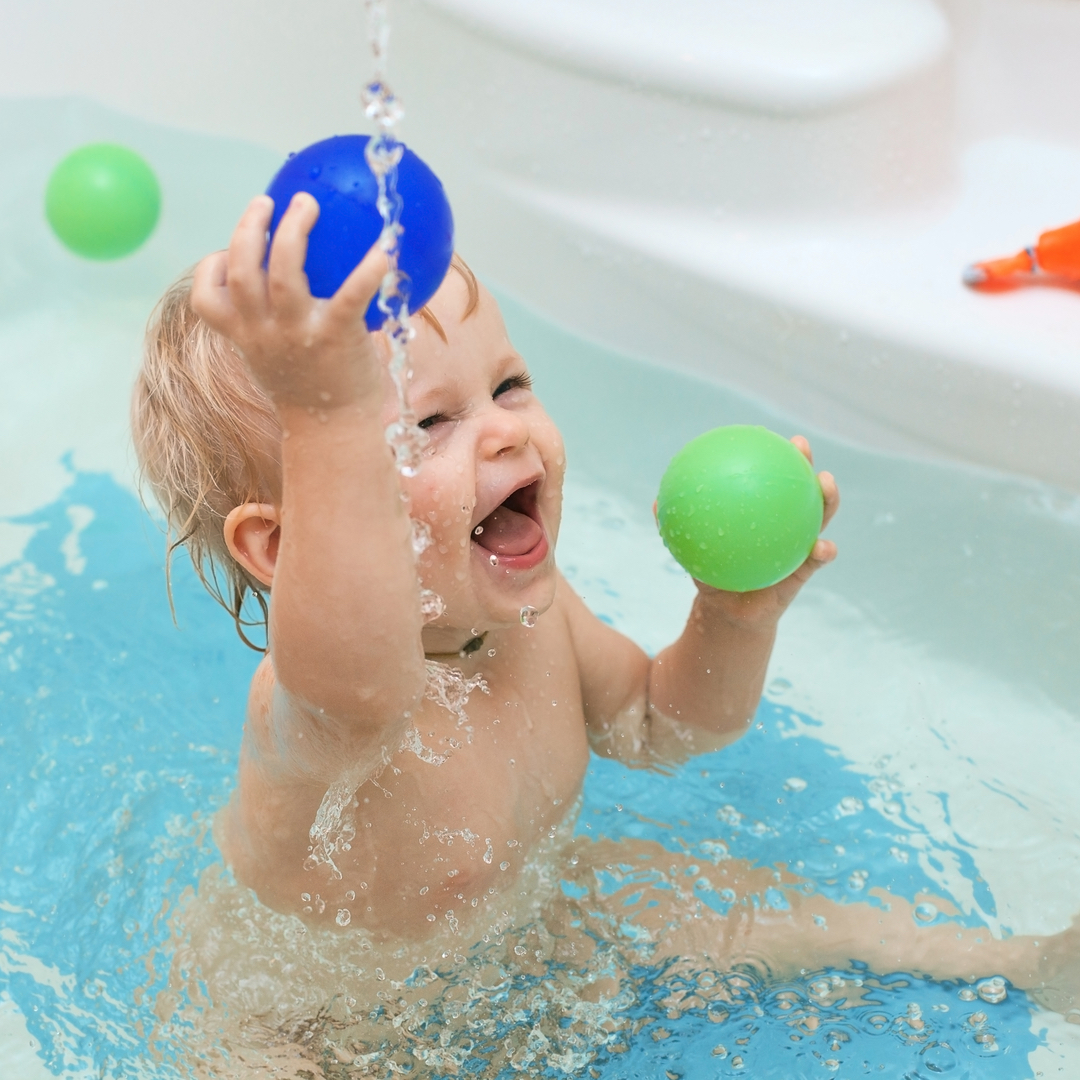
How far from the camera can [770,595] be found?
127 centimetres

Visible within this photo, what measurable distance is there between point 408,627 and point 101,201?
1651 mm

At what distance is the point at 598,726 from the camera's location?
1440mm

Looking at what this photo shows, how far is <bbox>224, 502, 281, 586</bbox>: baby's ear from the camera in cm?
103

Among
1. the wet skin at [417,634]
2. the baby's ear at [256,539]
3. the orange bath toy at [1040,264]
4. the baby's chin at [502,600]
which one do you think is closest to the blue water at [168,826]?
the wet skin at [417,634]

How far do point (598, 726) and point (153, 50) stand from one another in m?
1.68

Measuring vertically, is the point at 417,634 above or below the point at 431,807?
above

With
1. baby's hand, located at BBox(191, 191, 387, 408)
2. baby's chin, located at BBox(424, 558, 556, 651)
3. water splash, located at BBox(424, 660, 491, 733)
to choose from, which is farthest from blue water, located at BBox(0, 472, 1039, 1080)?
baby's hand, located at BBox(191, 191, 387, 408)

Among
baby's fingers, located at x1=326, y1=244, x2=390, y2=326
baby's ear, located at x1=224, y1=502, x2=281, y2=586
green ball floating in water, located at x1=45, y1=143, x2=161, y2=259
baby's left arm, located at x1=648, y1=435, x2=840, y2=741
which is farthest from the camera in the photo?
green ball floating in water, located at x1=45, y1=143, x2=161, y2=259

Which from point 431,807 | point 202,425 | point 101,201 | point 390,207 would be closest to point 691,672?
point 431,807

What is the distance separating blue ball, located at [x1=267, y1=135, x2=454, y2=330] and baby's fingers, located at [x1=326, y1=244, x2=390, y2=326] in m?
0.05

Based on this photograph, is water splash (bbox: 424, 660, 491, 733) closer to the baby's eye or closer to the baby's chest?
the baby's chest

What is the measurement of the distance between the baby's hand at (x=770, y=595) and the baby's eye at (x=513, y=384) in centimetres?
27

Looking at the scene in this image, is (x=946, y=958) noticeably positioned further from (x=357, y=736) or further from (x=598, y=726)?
(x=357, y=736)

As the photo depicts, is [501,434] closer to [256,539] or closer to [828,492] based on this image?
[256,539]
